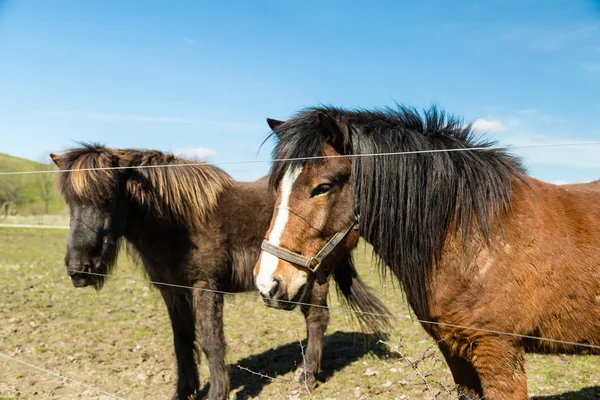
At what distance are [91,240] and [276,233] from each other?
235cm

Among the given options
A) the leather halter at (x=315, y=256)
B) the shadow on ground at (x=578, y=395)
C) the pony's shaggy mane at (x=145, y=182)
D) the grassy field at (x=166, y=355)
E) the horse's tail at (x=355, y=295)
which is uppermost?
the pony's shaggy mane at (x=145, y=182)

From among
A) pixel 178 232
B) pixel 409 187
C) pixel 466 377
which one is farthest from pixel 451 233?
pixel 178 232

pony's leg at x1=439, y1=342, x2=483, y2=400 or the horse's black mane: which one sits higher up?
the horse's black mane

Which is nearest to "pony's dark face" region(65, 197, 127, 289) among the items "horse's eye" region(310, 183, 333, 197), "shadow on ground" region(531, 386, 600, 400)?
"horse's eye" region(310, 183, 333, 197)

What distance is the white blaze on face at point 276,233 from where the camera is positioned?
2344 millimetres

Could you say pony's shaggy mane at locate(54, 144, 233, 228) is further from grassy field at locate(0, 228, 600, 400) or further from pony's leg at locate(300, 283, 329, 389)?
grassy field at locate(0, 228, 600, 400)

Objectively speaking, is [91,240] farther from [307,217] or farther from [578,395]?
[578,395]

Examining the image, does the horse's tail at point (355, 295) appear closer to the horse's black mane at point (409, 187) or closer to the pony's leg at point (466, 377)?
the pony's leg at point (466, 377)

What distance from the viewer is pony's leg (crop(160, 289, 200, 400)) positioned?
15.3 ft

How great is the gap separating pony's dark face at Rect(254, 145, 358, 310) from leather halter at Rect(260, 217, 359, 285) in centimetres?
Answer: 2

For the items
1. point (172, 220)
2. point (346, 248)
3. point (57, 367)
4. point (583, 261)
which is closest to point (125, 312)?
point (57, 367)

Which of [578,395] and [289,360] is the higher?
[578,395]

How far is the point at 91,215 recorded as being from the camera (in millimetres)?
4023

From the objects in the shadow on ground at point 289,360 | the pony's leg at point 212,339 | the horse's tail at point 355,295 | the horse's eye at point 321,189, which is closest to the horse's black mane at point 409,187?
the horse's eye at point 321,189
